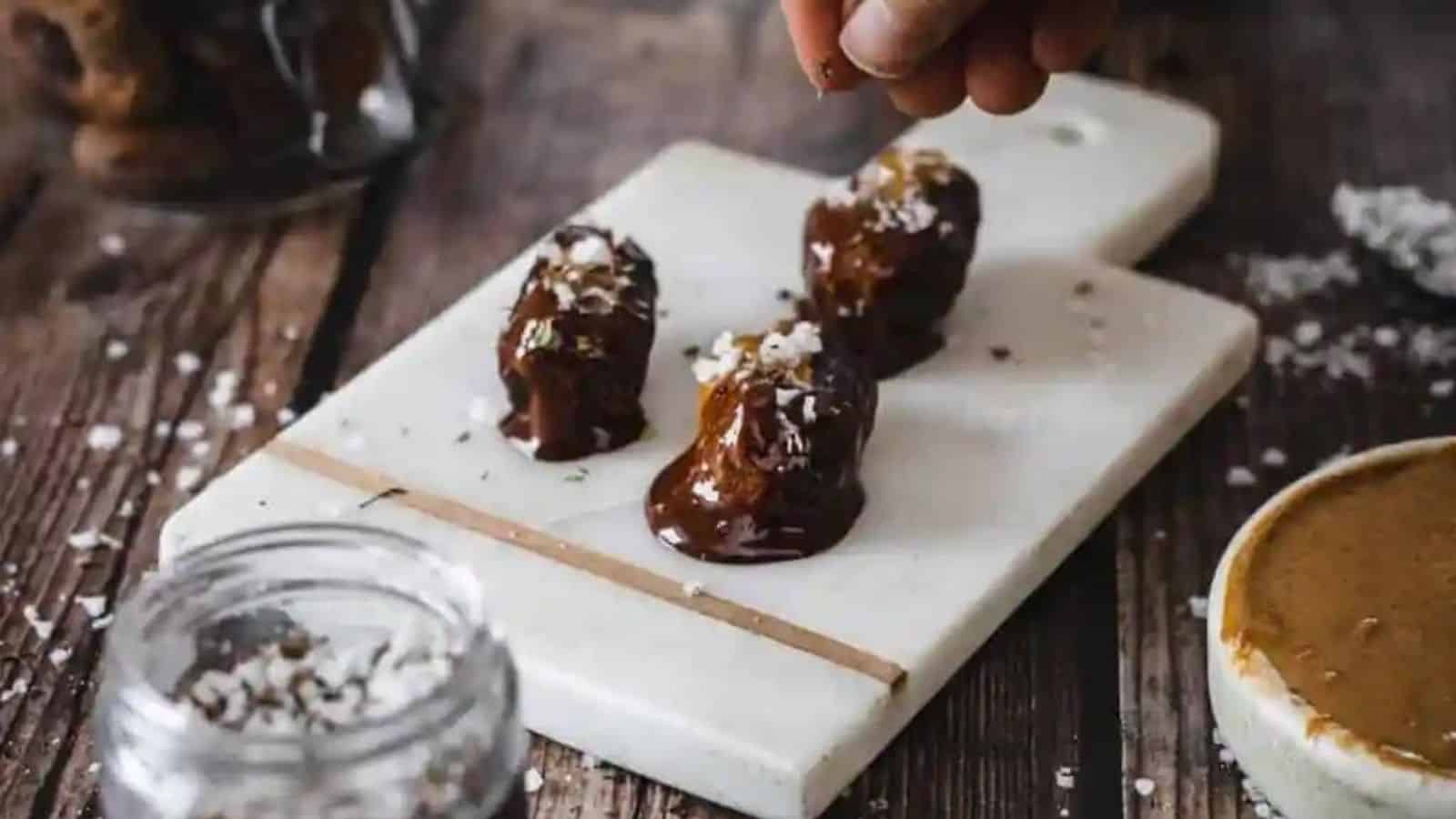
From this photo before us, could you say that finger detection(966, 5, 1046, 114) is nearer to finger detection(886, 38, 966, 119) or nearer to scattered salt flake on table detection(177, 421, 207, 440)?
finger detection(886, 38, 966, 119)

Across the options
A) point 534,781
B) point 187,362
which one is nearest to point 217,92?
point 187,362

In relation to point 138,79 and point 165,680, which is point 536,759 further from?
point 138,79

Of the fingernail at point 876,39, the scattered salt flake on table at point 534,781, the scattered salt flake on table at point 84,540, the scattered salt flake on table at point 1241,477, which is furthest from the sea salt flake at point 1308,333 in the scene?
the scattered salt flake on table at point 84,540

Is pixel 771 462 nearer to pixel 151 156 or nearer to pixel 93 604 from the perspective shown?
pixel 93 604

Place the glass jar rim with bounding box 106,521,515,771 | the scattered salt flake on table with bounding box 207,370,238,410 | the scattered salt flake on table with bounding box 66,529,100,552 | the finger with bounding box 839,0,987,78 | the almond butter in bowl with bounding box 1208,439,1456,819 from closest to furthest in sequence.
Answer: the glass jar rim with bounding box 106,521,515,771, the almond butter in bowl with bounding box 1208,439,1456,819, the finger with bounding box 839,0,987,78, the scattered salt flake on table with bounding box 66,529,100,552, the scattered salt flake on table with bounding box 207,370,238,410

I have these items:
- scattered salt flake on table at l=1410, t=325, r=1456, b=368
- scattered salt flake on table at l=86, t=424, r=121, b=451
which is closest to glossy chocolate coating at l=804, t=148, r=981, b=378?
scattered salt flake on table at l=1410, t=325, r=1456, b=368
